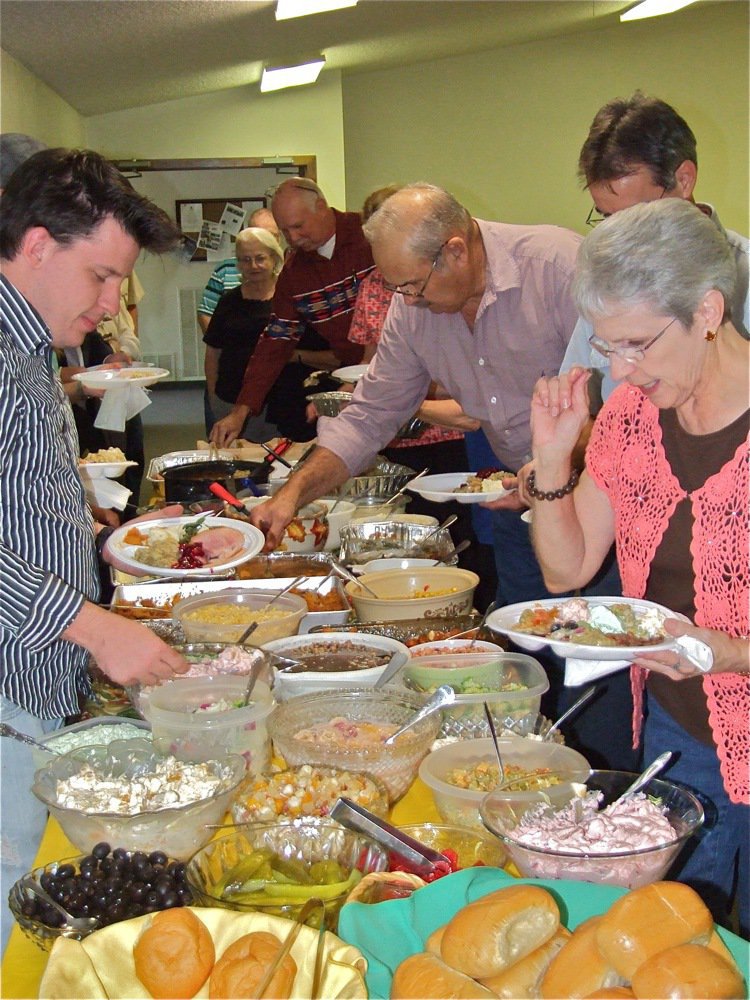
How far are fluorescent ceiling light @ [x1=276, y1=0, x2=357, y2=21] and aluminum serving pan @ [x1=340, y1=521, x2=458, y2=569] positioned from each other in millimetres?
4232

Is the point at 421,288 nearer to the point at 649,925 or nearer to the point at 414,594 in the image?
the point at 414,594

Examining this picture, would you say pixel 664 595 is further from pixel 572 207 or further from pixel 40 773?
pixel 572 207

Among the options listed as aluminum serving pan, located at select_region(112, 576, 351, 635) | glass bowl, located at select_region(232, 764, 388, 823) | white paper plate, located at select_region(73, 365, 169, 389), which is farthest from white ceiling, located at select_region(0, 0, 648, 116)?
glass bowl, located at select_region(232, 764, 388, 823)

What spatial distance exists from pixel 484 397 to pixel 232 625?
1.28 metres

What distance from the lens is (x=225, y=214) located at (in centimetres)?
1002

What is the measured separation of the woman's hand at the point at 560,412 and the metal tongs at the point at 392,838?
2.85 ft

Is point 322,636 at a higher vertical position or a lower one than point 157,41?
lower

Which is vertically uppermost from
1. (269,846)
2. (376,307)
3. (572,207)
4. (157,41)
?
(157,41)

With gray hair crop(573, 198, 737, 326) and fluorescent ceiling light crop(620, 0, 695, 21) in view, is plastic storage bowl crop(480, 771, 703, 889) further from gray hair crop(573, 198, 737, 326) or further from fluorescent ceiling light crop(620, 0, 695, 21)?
fluorescent ceiling light crop(620, 0, 695, 21)

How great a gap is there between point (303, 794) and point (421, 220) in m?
1.72

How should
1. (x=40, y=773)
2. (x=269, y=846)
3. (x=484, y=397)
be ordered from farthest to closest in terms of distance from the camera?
(x=484, y=397), (x=40, y=773), (x=269, y=846)

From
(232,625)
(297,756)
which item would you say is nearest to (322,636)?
(232,625)

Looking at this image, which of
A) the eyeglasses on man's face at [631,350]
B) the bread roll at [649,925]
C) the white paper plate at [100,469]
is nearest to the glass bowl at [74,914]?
the bread roll at [649,925]

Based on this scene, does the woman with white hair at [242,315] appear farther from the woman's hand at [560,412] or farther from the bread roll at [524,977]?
the bread roll at [524,977]
